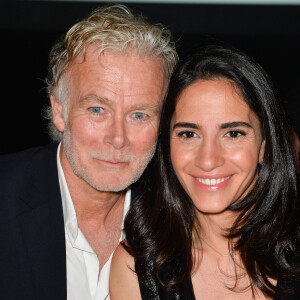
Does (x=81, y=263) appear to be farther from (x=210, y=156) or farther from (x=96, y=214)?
(x=210, y=156)

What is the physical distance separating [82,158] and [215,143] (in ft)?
2.23


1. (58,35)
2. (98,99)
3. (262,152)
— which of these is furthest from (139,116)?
(58,35)

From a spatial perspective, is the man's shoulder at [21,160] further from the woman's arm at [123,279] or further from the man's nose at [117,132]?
the woman's arm at [123,279]

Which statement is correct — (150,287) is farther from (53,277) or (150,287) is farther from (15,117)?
(15,117)

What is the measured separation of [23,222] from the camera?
2.52 m

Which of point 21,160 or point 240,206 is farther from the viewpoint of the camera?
point 21,160

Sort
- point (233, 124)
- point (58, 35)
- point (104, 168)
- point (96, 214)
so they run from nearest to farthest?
point (233, 124)
point (104, 168)
point (96, 214)
point (58, 35)

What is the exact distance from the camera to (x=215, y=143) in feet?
7.64

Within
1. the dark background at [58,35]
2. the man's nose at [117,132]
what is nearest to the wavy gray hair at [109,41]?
the man's nose at [117,132]

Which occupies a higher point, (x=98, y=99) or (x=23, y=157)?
(x=98, y=99)

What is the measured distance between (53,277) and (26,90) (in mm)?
3799

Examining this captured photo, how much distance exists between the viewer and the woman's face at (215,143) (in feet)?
7.61

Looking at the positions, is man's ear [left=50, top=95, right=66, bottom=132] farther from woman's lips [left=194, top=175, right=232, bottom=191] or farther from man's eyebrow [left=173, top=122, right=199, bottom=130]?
woman's lips [left=194, top=175, right=232, bottom=191]

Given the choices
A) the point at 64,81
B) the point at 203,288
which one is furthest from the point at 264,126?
the point at 64,81
